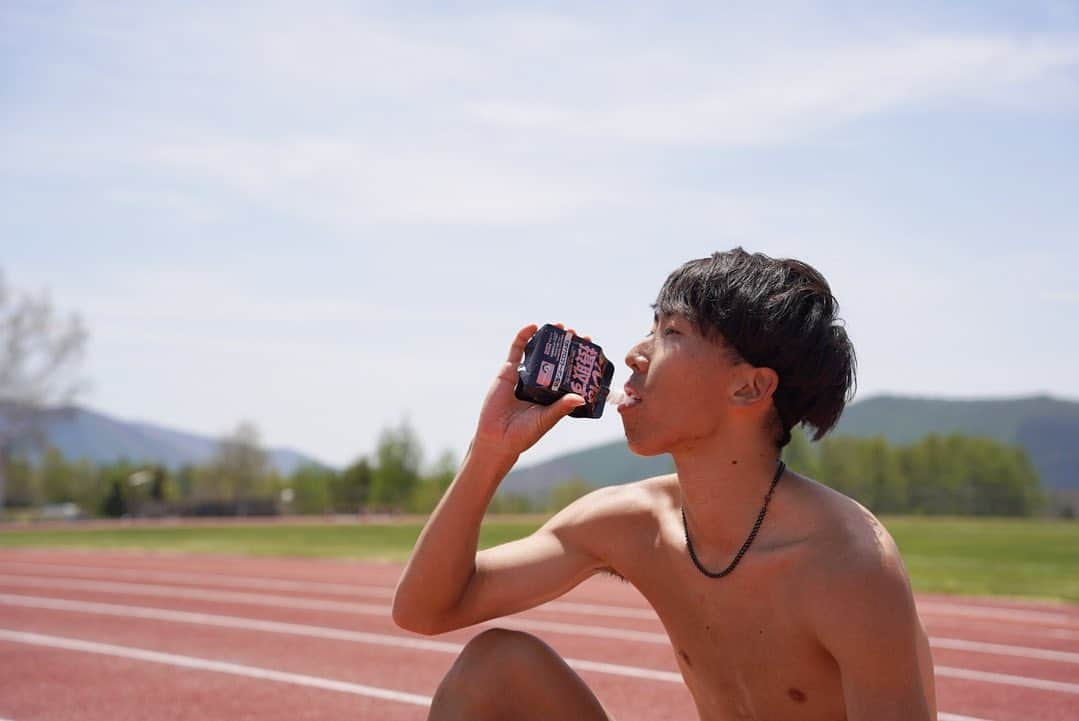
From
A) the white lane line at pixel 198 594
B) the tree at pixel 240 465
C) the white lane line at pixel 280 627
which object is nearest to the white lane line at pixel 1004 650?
the white lane line at pixel 280 627

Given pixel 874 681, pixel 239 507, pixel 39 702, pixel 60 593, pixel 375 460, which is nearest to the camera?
pixel 874 681

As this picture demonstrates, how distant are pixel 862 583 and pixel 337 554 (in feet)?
69.1

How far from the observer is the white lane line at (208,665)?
273 inches

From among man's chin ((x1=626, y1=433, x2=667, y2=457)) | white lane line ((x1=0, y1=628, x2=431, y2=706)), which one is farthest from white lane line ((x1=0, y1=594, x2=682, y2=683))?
man's chin ((x1=626, y1=433, x2=667, y2=457))

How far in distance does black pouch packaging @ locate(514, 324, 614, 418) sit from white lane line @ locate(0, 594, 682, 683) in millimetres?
4829

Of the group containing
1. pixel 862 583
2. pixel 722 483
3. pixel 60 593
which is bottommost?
pixel 60 593

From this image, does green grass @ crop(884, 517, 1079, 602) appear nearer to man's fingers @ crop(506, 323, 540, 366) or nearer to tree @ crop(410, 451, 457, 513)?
man's fingers @ crop(506, 323, 540, 366)

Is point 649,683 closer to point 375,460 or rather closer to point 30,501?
point 375,460

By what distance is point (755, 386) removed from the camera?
2.83 metres

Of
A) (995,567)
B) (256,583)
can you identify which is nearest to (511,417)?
(256,583)

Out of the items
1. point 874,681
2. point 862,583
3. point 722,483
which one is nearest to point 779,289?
point 722,483

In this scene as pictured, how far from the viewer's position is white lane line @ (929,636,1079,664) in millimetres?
9164

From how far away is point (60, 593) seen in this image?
14023 millimetres

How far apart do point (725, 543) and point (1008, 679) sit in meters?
Result: 5.85
